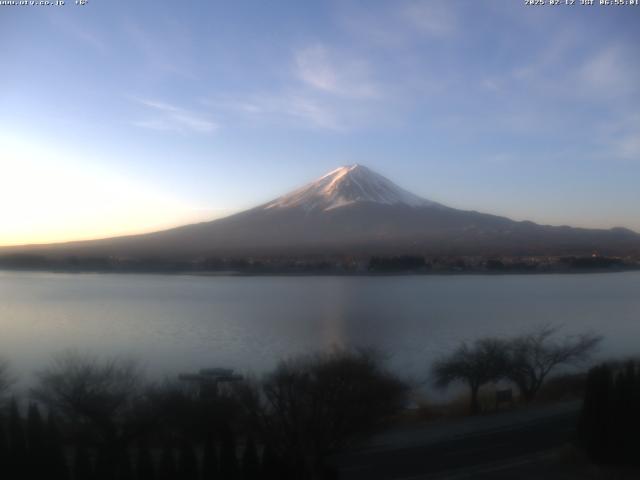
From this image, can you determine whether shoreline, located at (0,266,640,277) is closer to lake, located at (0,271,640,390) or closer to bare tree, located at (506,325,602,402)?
lake, located at (0,271,640,390)

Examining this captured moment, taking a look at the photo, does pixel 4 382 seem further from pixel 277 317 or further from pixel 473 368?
pixel 277 317

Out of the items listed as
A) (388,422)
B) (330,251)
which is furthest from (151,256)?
(388,422)

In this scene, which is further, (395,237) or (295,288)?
(395,237)

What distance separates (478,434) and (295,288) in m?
18.9

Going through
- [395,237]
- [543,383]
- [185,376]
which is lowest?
[543,383]

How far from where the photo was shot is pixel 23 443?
4.43 metres

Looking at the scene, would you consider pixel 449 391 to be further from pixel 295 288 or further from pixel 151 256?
pixel 151 256

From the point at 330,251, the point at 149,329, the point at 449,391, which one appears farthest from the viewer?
the point at 330,251

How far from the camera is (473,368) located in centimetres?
873

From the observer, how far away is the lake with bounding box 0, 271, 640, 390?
10969 millimetres

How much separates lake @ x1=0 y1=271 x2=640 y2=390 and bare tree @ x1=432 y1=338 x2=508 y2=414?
0.62 meters

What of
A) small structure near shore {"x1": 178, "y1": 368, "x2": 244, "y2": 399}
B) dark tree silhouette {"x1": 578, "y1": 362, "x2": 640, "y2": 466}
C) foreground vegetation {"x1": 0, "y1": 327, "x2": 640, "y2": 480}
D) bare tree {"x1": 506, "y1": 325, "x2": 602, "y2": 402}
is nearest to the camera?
foreground vegetation {"x1": 0, "y1": 327, "x2": 640, "y2": 480}

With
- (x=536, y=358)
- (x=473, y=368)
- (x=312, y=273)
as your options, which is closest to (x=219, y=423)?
(x=473, y=368)

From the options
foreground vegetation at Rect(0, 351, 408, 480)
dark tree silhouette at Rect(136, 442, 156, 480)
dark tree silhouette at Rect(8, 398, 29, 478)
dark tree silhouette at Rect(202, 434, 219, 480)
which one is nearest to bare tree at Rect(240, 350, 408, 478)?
foreground vegetation at Rect(0, 351, 408, 480)
